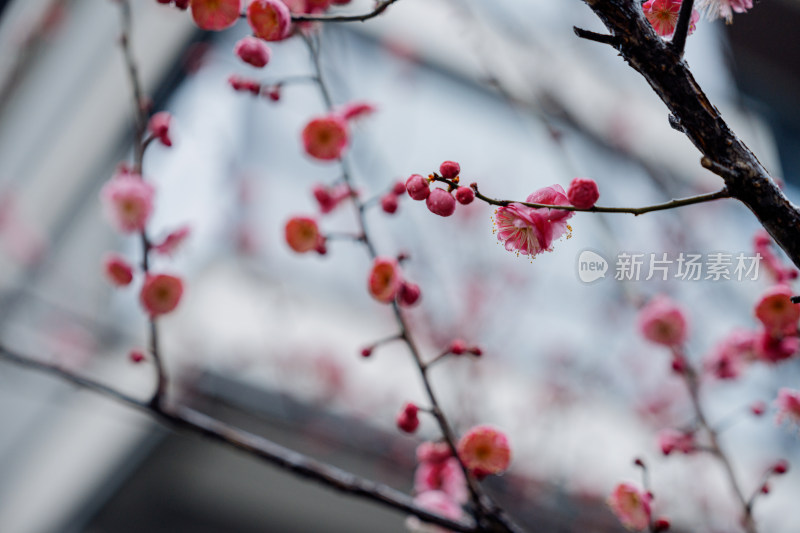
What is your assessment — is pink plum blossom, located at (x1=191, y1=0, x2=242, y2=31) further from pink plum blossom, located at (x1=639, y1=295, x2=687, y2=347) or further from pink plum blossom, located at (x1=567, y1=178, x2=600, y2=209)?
pink plum blossom, located at (x1=639, y1=295, x2=687, y2=347)

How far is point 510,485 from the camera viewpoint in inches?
66.1

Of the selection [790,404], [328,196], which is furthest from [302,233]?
[790,404]

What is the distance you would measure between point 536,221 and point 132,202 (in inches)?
19.5

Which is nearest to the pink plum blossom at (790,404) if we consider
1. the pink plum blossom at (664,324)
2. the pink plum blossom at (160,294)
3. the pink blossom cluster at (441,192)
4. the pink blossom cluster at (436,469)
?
the pink plum blossom at (664,324)

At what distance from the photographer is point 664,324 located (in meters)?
Answer: 0.81

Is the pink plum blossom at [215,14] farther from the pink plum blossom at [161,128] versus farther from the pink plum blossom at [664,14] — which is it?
the pink plum blossom at [664,14]

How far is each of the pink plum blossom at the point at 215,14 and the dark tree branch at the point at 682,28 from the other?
339 millimetres

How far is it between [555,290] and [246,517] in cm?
191

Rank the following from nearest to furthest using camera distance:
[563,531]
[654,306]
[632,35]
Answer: [632,35] → [654,306] → [563,531]

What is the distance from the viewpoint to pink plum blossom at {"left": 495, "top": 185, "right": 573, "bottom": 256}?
1.33 ft

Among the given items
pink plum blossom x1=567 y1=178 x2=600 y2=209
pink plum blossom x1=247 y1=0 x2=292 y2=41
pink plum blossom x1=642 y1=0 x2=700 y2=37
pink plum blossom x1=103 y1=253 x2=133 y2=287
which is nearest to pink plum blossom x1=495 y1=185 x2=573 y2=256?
pink plum blossom x1=567 y1=178 x2=600 y2=209

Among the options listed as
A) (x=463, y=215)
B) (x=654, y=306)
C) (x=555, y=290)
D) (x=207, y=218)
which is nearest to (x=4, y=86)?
(x=207, y=218)

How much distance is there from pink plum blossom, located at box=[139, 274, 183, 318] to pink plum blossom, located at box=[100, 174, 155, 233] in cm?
6

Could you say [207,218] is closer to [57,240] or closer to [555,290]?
[57,240]
